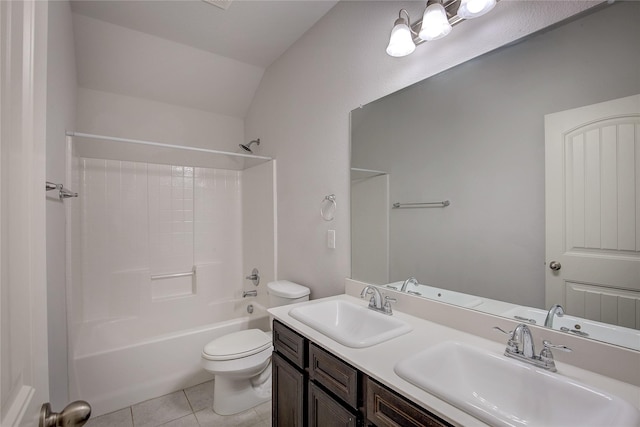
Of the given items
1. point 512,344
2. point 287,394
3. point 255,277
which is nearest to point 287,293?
point 287,394

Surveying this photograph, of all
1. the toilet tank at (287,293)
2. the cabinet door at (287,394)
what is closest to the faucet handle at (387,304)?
the cabinet door at (287,394)

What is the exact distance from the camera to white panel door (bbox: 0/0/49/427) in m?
0.42

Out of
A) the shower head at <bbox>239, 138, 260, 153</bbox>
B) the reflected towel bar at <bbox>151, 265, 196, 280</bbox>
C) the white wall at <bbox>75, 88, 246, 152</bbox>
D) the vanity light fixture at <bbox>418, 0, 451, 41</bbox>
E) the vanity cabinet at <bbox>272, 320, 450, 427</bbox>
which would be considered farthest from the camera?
the shower head at <bbox>239, 138, 260, 153</bbox>

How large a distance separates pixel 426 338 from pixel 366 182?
3.00ft

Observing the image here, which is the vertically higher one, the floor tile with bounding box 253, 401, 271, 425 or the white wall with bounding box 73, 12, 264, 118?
the white wall with bounding box 73, 12, 264, 118

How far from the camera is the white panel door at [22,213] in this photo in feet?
1.37

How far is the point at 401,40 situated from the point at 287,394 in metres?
1.75

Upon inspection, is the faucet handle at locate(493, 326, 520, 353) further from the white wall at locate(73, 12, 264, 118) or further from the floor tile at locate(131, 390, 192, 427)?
the white wall at locate(73, 12, 264, 118)

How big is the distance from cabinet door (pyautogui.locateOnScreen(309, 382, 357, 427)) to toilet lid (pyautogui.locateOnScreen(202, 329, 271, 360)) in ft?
2.73

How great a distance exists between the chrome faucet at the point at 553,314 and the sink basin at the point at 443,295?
9.1 inches

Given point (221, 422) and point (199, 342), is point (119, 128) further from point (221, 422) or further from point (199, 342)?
point (221, 422)

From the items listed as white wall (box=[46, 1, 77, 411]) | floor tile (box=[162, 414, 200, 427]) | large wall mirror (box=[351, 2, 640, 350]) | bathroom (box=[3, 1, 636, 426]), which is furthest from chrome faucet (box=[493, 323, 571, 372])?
white wall (box=[46, 1, 77, 411])

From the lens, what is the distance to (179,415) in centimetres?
196

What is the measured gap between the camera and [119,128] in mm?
2619
